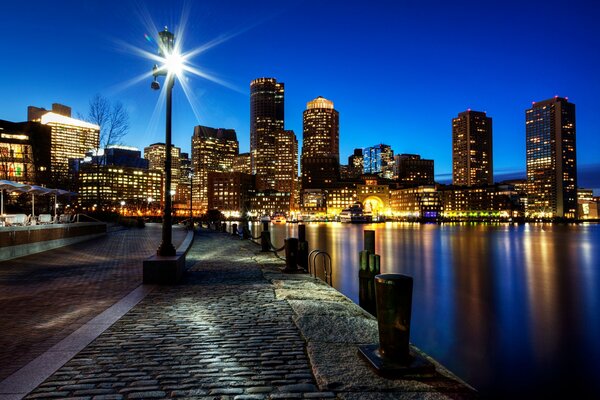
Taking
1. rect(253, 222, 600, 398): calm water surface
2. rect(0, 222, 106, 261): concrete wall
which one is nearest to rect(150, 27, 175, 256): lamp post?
rect(0, 222, 106, 261): concrete wall

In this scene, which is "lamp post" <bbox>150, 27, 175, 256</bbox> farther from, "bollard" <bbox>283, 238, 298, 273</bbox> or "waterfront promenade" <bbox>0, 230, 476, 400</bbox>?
"bollard" <bbox>283, 238, 298, 273</bbox>

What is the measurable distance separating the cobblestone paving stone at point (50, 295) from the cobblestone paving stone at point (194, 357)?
876 mm

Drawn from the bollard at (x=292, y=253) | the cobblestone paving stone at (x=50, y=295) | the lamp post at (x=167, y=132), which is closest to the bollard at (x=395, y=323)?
the cobblestone paving stone at (x=50, y=295)

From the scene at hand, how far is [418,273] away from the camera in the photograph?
30375mm

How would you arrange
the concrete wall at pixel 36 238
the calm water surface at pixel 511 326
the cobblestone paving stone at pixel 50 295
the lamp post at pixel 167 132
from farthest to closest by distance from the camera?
the concrete wall at pixel 36 238
the lamp post at pixel 167 132
the calm water surface at pixel 511 326
the cobblestone paving stone at pixel 50 295

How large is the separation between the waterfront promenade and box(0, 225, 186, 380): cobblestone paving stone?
2.49ft

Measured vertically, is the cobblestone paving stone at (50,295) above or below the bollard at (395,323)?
below

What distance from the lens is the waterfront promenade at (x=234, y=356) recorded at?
475 cm

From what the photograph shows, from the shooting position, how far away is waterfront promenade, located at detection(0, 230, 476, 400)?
15.6 ft

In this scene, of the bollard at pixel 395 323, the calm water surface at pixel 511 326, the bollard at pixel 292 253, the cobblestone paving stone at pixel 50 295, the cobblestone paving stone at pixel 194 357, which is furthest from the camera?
the bollard at pixel 292 253

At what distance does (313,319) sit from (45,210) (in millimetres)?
47145

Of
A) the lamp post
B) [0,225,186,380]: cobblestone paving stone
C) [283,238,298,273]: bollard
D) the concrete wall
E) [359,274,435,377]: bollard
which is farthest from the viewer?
the concrete wall

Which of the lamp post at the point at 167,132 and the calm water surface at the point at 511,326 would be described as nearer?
the calm water surface at the point at 511,326

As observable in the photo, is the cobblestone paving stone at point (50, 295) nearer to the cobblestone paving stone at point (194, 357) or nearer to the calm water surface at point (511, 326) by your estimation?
the cobblestone paving stone at point (194, 357)
